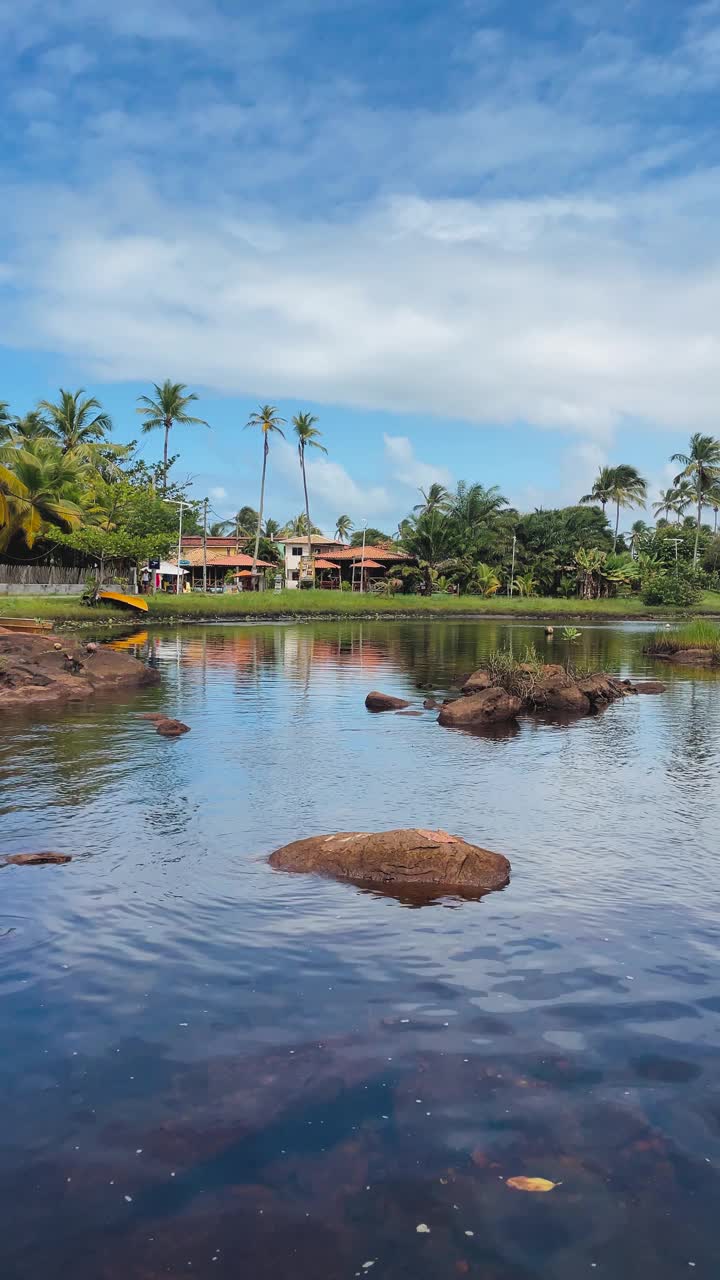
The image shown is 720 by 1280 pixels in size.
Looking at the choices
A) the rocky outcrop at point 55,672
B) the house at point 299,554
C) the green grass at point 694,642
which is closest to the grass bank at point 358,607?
the house at point 299,554

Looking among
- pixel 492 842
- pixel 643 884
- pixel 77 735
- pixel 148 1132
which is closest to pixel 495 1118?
pixel 148 1132

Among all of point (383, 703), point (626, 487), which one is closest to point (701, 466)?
point (626, 487)

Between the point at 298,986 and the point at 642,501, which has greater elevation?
the point at 642,501

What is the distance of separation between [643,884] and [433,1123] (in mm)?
5450

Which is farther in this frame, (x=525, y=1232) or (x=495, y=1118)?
(x=495, y=1118)

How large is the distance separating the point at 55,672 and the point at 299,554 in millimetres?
82249

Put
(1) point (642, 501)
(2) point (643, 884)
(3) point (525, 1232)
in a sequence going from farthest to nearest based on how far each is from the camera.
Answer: (1) point (642, 501)
(2) point (643, 884)
(3) point (525, 1232)

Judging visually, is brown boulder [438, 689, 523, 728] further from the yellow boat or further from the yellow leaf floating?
the yellow boat

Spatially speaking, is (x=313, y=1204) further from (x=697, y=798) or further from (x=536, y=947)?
(x=697, y=798)

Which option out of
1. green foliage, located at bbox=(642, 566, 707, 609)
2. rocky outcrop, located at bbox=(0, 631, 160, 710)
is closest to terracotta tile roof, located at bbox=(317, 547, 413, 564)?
green foliage, located at bbox=(642, 566, 707, 609)

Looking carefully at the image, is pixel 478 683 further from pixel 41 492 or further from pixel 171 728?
pixel 41 492

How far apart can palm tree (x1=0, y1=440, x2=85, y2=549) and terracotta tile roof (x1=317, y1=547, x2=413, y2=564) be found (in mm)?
38627

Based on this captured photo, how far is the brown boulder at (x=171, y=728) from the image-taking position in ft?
67.3

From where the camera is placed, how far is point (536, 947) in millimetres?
Answer: 8453
